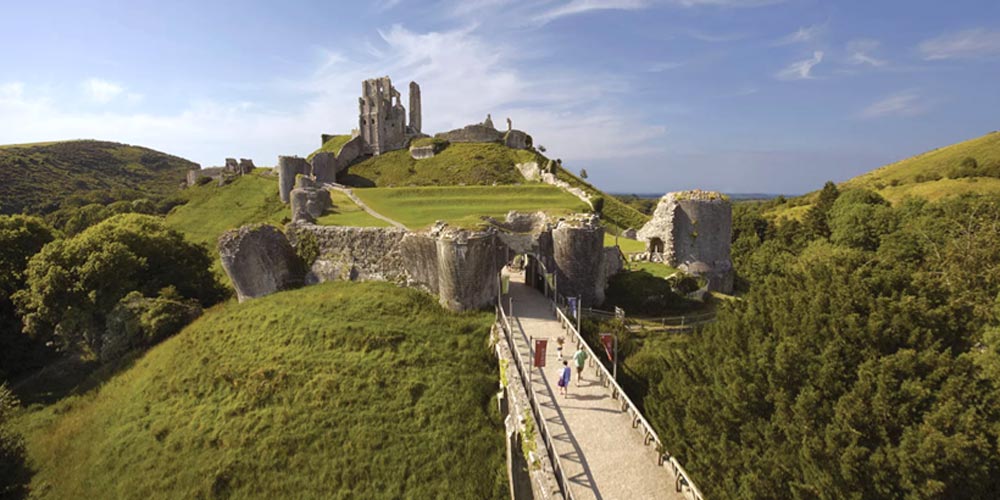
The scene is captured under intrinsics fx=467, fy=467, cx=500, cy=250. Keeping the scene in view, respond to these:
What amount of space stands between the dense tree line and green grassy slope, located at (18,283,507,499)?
23.0 feet

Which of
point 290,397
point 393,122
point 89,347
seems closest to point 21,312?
point 89,347

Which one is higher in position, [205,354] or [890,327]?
[890,327]

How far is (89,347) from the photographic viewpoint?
25.2 m

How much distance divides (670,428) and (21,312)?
108 feet

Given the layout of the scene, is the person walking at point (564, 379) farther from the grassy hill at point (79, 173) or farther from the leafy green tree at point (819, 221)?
the grassy hill at point (79, 173)

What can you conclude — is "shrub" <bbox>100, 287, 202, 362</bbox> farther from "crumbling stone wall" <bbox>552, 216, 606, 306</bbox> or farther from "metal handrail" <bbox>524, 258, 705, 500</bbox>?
"metal handrail" <bbox>524, 258, 705, 500</bbox>

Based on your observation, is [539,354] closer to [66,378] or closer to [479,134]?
[66,378]

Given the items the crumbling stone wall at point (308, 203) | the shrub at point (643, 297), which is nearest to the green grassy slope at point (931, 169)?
the shrub at point (643, 297)

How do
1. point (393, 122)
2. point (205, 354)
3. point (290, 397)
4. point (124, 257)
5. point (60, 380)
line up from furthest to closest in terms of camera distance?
1. point (393, 122)
2. point (124, 257)
3. point (60, 380)
4. point (205, 354)
5. point (290, 397)

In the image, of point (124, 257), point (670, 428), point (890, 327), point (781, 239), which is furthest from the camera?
point (781, 239)

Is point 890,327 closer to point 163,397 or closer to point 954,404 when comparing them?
point 954,404

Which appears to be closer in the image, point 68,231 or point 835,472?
point 835,472

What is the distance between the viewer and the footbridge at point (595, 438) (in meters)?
10.2

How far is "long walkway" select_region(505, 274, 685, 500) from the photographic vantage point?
10.2 m
